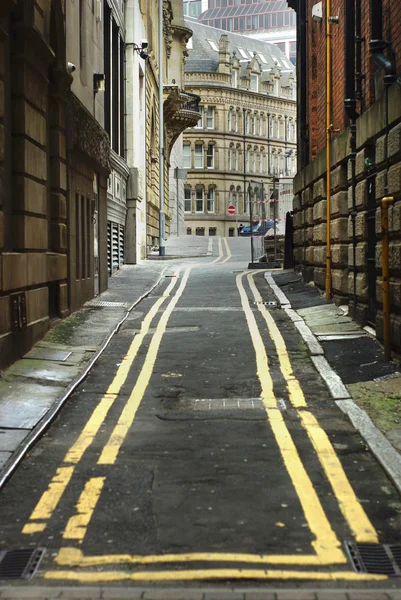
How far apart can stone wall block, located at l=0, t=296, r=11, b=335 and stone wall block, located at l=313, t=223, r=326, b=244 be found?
35.5 ft

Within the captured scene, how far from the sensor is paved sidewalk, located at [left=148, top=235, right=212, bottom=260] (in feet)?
137

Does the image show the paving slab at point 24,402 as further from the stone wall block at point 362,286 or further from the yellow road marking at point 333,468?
the stone wall block at point 362,286

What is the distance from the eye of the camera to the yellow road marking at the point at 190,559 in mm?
5602

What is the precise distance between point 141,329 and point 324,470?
9.23m

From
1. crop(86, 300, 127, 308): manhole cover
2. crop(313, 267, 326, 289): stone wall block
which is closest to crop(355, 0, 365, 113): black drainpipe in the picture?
crop(313, 267, 326, 289): stone wall block

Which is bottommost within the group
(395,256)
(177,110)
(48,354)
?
(48,354)

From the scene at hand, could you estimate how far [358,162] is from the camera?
16141 mm

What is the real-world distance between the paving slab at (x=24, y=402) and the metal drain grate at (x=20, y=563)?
11.2 feet

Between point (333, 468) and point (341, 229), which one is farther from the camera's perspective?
point (341, 229)

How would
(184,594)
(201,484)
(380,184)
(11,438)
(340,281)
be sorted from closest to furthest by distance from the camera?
(184,594)
(201,484)
(11,438)
(380,184)
(340,281)

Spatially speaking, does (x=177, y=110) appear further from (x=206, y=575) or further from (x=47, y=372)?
(x=206, y=575)

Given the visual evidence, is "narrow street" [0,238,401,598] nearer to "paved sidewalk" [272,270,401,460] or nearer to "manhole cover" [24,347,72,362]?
"paved sidewalk" [272,270,401,460]

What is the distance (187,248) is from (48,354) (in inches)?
1362

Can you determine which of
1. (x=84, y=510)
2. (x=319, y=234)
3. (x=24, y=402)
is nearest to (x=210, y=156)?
(x=319, y=234)
